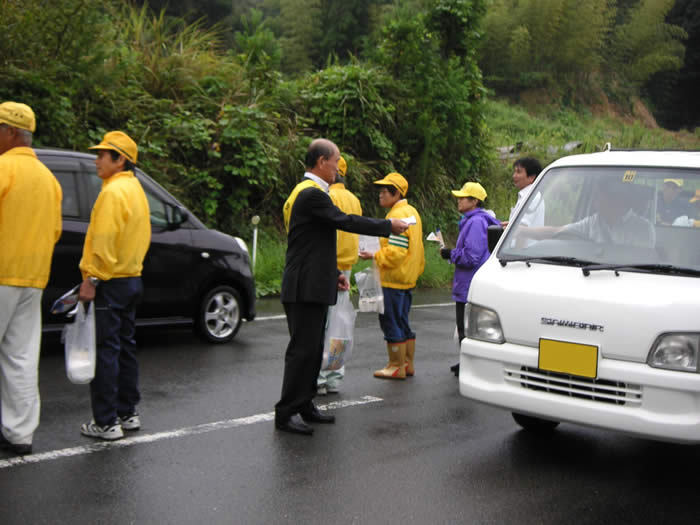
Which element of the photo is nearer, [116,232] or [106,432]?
[116,232]

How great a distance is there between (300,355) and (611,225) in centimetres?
226

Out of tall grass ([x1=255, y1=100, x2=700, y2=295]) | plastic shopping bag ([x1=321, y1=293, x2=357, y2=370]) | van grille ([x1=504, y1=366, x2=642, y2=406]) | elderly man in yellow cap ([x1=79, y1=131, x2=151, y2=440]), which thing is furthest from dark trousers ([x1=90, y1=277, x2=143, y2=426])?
tall grass ([x1=255, y1=100, x2=700, y2=295])

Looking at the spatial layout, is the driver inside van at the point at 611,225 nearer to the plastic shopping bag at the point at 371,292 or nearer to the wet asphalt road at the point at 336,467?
the wet asphalt road at the point at 336,467

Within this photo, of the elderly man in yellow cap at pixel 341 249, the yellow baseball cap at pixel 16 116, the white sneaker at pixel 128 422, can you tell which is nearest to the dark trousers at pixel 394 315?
the elderly man in yellow cap at pixel 341 249

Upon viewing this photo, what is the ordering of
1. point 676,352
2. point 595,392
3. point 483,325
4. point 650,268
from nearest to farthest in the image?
point 676,352
point 595,392
point 650,268
point 483,325

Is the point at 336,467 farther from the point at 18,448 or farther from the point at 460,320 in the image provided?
the point at 460,320

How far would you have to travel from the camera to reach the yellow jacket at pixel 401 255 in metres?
7.40

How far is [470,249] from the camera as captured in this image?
759 cm

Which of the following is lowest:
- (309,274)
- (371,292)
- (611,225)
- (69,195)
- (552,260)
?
(371,292)

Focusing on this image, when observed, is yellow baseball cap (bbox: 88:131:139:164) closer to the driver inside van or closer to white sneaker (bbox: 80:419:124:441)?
white sneaker (bbox: 80:419:124:441)

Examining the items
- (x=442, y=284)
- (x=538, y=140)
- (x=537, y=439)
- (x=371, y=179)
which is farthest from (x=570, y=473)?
(x=538, y=140)

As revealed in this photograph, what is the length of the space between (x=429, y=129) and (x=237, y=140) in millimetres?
5138

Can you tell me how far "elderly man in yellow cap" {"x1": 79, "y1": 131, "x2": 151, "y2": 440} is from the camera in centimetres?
540

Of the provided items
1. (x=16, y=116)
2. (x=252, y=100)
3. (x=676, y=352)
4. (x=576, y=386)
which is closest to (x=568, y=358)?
(x=576, y=386)
